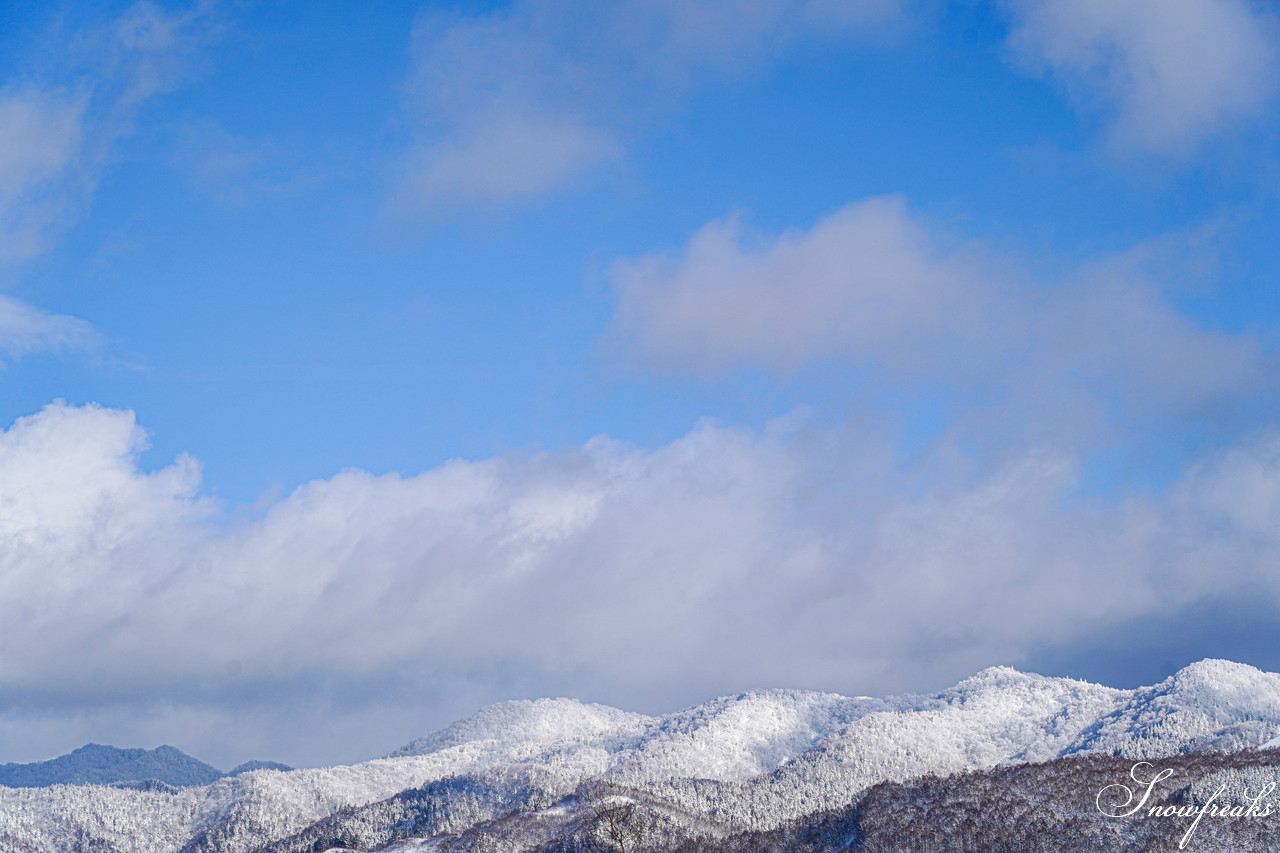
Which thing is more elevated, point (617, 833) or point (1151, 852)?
point (617, 833)

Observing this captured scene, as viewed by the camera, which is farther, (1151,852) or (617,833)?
(1151,852)

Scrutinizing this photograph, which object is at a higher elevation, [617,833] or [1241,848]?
[617,833]

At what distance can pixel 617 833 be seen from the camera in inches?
5571

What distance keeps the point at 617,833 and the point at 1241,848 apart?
12721 cm

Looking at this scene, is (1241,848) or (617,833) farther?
(1241,848)

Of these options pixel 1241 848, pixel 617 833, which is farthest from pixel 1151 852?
pixel 617 833

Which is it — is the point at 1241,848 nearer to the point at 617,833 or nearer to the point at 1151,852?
the point at 1151,852

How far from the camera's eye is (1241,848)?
198 meters

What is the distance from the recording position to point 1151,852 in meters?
200

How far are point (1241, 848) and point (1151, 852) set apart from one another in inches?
615
